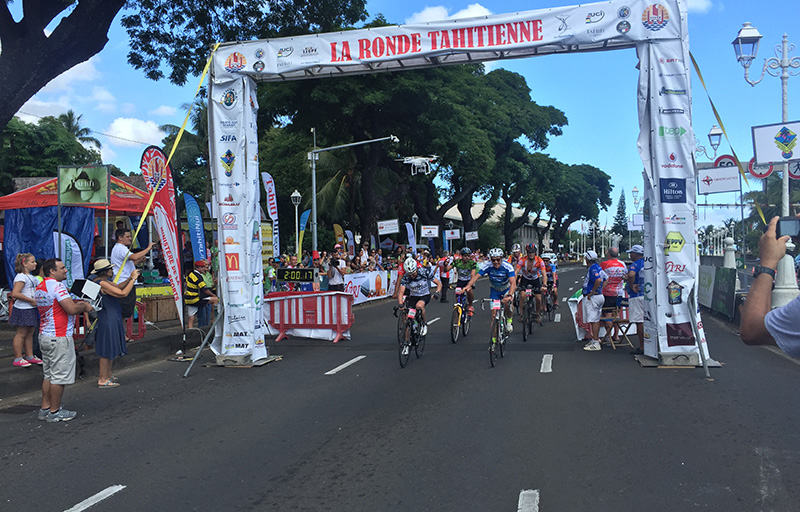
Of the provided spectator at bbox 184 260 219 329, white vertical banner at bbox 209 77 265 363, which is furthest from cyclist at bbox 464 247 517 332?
spectator at bbox 184 260 219 329

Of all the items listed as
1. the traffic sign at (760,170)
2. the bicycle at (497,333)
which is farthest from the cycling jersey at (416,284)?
the traffic sign at (760,170)

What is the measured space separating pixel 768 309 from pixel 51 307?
7005 millimetres

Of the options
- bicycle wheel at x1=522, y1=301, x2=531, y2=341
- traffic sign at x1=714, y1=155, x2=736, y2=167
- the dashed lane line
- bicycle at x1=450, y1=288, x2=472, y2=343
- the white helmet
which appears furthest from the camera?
traffic sign at x1=714, y1=155, x2=736, y2=167

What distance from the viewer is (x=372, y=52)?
1062 centimetres

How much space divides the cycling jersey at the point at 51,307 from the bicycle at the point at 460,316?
23.2 ft

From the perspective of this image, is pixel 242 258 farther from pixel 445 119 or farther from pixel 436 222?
pixel 436 222

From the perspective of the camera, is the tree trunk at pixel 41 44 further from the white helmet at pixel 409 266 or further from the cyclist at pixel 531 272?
the cyclist at pixel 531 272

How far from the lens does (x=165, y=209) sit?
1108 cm

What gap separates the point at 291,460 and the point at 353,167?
35749 millimetres

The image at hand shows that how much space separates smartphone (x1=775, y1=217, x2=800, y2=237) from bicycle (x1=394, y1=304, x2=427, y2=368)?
755 centimetres

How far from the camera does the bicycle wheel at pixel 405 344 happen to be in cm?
1011

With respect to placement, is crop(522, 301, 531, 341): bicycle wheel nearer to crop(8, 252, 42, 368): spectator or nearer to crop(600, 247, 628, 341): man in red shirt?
crop(600, 247, 628, 341): man in red shirt

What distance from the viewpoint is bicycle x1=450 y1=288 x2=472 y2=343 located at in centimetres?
1256

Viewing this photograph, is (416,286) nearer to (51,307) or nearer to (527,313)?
(527,313)
